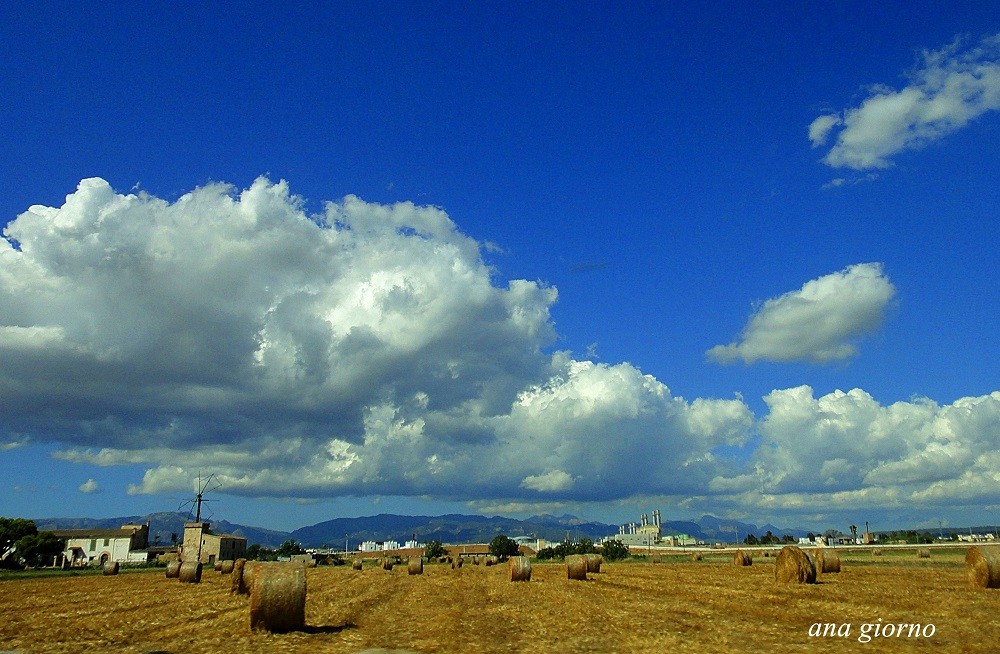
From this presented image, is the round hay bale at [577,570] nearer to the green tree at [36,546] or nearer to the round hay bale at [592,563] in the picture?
the round hay bale at [592,563]

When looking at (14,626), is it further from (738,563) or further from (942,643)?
(738,563)

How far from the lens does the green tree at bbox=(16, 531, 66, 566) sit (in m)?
123

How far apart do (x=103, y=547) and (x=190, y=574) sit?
138 metres

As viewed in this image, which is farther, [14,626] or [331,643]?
[14,626]

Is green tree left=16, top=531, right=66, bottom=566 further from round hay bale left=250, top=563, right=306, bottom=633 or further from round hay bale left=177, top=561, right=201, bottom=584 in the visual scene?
round hay bale left=250, top=563, right=306, bottom=633

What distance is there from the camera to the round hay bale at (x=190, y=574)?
56.5 metres

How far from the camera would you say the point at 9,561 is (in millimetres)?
120375

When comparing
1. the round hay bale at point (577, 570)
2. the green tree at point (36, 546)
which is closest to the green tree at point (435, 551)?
the green tree at point (36, 546)

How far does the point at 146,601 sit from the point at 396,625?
18.2 meters

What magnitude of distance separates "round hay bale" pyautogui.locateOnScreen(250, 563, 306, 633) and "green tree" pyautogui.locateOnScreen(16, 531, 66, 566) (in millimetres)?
126842

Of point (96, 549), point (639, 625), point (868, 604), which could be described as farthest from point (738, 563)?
point (96, 549)

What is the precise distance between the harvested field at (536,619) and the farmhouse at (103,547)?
146 meters

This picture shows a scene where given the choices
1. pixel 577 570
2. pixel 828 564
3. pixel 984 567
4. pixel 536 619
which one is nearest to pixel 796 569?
pixel 984 567

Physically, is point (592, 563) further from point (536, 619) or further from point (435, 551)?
point (435, 551)
